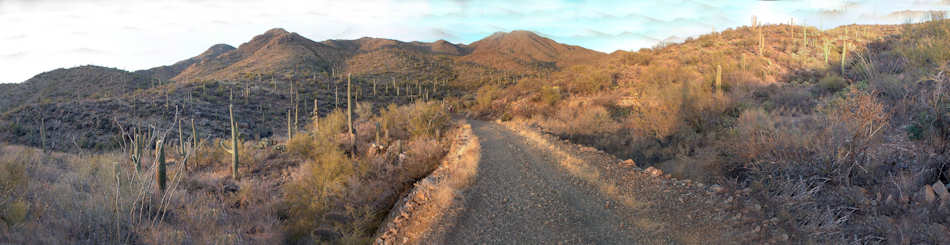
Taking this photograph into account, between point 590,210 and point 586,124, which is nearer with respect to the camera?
point 590,210

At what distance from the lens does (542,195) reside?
7.62 metres

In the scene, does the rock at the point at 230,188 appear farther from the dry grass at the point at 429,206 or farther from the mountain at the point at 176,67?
the mountain at the point at 176,67

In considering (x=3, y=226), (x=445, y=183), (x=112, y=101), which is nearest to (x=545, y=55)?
(x=112, y=101)

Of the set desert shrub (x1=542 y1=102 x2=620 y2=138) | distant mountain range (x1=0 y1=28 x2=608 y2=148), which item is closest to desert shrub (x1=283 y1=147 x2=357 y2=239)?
distant mountain range (x1=0 y1=28 x2=608 y2=148)

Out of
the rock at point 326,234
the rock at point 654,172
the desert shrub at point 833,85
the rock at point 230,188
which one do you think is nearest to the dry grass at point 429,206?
the rock at point 326,234

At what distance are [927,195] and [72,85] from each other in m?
68.7

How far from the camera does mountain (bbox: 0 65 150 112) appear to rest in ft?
139

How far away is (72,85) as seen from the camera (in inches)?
1874

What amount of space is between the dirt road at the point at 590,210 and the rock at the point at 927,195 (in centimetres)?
159

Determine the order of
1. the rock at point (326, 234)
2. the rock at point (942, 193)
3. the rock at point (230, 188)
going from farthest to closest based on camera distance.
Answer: the rock at point (230, 188), the rock at point (326, 234), the rock at point (942, 193)

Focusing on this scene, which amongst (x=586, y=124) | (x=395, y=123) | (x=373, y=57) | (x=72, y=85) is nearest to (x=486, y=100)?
(x=395, y=123)

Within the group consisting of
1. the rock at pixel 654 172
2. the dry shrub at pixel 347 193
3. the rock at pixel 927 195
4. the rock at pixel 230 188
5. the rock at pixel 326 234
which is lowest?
the rock at pixel 326 234

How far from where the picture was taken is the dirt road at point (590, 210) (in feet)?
17.6

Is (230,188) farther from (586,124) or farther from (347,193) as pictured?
(586,124)
